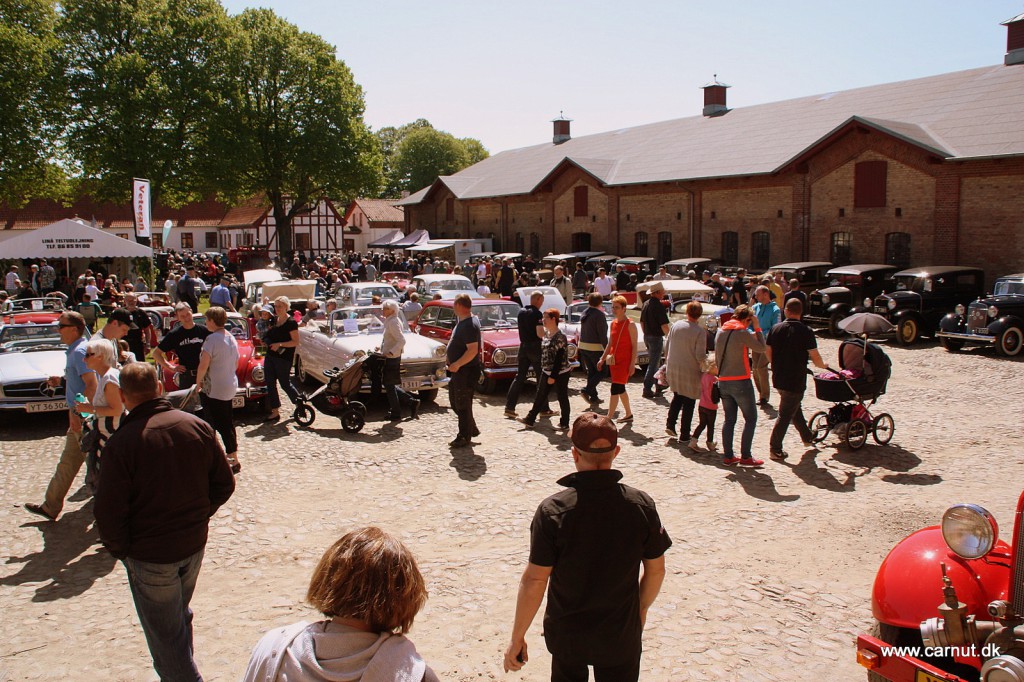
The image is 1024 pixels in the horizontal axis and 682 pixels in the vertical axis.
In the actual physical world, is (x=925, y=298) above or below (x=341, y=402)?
above

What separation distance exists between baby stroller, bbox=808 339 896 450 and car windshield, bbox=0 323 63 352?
11584 mm

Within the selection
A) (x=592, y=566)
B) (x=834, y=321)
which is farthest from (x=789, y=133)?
(x=592, y=566)

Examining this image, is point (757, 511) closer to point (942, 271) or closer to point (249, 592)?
point (249, 592)

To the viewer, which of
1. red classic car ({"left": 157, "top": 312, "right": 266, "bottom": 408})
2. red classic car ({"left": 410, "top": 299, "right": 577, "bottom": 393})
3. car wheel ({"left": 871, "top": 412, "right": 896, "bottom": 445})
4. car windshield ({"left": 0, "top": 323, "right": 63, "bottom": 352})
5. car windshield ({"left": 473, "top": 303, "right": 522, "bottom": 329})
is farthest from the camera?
car windshield ({"left": 473, "top": 303, "right": 522, "bottom": 329})

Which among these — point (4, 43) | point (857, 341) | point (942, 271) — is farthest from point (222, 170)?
point (857, 341)

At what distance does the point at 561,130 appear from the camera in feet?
175

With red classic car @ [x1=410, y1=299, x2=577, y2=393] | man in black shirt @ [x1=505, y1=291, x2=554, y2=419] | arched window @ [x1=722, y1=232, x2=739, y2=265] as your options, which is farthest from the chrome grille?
arched window @ [x1=722, y1=232, x2=739, y2=265]

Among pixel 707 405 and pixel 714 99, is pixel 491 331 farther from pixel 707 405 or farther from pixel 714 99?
pixel 714 99

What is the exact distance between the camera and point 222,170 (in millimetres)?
40438

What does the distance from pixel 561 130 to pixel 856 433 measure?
46723 mm

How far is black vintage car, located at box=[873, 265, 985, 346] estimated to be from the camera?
18953 mm

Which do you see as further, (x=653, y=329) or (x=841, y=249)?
(x=841, y=249)

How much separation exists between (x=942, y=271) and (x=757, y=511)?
629 inches

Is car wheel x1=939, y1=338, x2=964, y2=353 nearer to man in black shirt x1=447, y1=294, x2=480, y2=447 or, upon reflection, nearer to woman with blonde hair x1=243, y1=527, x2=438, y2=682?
man in black shirt x1=447, y1=294, x2=480, y2=447
